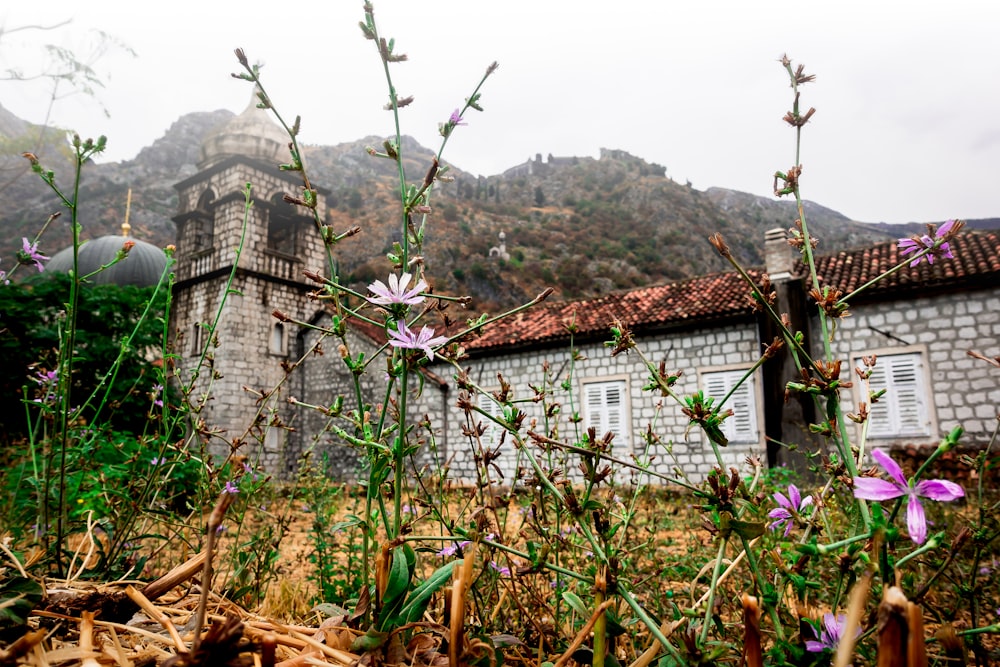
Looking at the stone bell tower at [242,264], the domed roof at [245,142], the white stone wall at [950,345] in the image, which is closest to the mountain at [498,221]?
the domed roof at [245,142]

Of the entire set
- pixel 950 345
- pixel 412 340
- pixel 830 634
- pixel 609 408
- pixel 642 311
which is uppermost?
pixel 642 311

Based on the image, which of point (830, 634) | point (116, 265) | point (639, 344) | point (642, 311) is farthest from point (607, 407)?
point (116, 265)

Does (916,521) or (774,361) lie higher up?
(774,361)

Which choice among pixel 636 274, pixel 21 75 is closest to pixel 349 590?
pixel 21 75

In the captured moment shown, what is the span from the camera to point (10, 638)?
0.94 meters

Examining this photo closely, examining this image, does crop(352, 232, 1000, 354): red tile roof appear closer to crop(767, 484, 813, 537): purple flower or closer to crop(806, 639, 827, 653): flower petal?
crop(767, 484, 813, 537): purple flower

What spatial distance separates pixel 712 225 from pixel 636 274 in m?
24.0

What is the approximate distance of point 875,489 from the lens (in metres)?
0.71

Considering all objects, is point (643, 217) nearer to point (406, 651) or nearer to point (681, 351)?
point (681, 351)

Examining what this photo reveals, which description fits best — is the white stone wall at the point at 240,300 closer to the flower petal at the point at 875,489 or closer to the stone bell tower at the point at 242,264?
the stone bell tower at the point at 242,264

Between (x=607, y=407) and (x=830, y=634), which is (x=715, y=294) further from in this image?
(x=830, y=634)

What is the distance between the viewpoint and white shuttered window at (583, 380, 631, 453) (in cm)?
1246

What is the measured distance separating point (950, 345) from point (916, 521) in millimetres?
11624

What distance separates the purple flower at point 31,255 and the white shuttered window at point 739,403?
35.0ft
